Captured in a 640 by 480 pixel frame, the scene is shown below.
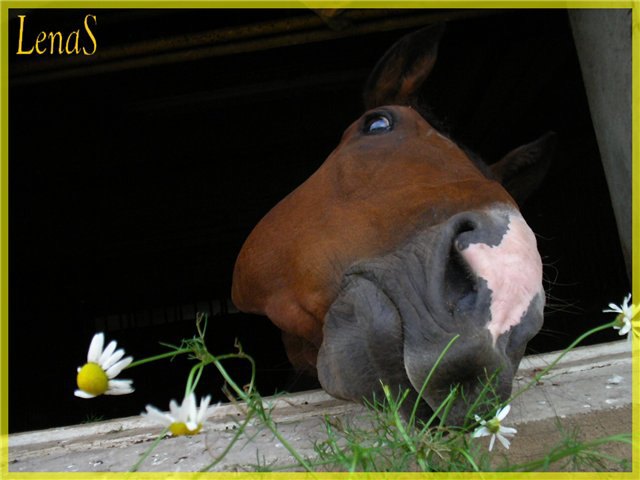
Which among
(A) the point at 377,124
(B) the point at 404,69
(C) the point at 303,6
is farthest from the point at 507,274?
(C) the point at 303,6

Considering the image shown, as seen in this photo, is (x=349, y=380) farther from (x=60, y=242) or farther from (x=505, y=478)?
(x=60, y=242)

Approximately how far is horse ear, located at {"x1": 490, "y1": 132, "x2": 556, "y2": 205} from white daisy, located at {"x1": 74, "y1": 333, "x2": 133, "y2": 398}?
2380 mm

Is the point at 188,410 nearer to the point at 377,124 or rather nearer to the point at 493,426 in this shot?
the point at 493,426

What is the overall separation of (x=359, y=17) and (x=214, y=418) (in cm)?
223

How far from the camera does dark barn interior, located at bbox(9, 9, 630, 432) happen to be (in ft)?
14.4

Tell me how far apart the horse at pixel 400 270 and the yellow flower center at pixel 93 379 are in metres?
0.52

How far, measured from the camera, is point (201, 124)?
5.85 metres

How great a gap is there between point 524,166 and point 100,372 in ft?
8.51

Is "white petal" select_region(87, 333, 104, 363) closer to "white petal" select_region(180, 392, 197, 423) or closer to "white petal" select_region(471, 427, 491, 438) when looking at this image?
"white petal" select_region(180, 392, 197, 423)

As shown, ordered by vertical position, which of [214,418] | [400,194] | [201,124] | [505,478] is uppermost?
[201,124]

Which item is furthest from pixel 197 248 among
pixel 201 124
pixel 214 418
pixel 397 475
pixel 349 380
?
pixel 397 475

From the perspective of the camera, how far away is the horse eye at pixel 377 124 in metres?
2.44

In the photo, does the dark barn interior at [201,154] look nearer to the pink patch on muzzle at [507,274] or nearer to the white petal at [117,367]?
the pink patch on muzzle at [507,274]

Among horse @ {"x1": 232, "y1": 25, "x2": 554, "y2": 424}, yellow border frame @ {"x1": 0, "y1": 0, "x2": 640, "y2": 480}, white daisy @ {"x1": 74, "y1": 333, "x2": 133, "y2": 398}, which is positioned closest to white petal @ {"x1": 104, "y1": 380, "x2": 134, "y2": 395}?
white daisy @ {"x1": 74, "y1": 333, "x2": 133, "y2": 398}
